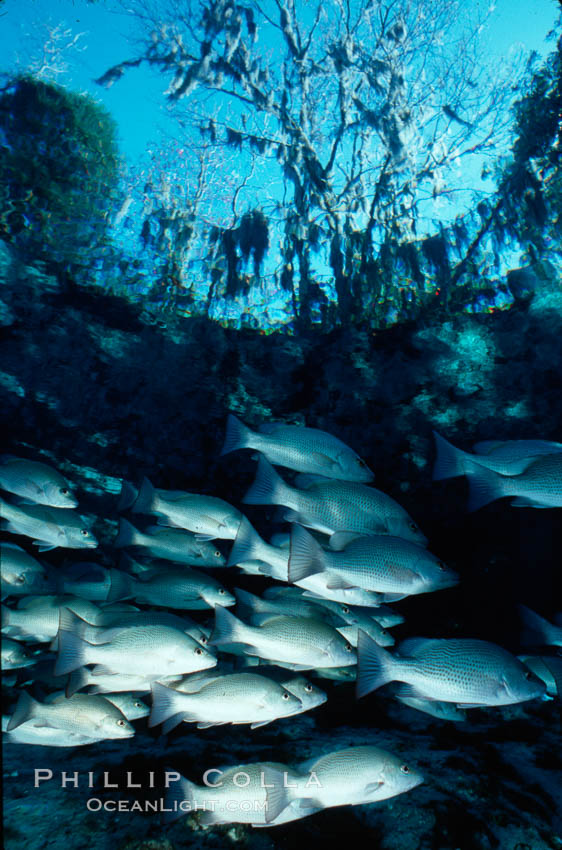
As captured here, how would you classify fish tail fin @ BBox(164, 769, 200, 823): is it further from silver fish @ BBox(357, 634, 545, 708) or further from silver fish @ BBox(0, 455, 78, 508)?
silver fish @ BBox(0, 455, 78, 508)

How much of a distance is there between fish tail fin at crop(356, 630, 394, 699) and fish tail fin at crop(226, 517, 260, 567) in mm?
1260

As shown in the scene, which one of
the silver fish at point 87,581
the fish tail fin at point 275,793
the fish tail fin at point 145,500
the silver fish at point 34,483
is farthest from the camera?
the silver fish at point 87,581

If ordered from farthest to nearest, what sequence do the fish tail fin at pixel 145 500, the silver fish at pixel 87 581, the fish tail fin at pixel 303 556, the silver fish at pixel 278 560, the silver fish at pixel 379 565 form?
the silver fish at pixel 87 581
the fish tail fin at pixel 145 500
the silver fish at pixel 278 560
the silver fish at pixel 379 565
the fish tail fin at pixel 303 556

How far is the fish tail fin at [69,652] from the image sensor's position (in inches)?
130

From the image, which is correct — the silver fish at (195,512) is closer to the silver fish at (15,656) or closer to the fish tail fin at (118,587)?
the fish tail fin at (118,587)

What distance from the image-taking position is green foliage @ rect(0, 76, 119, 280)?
5449mm

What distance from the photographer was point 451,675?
3.12 metres

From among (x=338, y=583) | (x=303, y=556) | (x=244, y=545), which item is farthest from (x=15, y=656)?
(x=338, y=583)

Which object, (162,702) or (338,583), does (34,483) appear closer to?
(162,702)

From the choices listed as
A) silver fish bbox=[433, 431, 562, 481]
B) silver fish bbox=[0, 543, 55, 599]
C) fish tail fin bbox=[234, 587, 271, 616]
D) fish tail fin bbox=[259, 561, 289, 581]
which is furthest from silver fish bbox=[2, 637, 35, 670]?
silver fish bbox=[433, 431, 562, 481]

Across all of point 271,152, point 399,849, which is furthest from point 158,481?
point 399,849

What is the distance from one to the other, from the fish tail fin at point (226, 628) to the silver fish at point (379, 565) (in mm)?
705

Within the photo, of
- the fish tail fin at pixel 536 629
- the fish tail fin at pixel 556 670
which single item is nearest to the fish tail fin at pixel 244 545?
the fish tail fin at pixel 556 670

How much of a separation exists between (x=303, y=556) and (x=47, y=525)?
277cm
